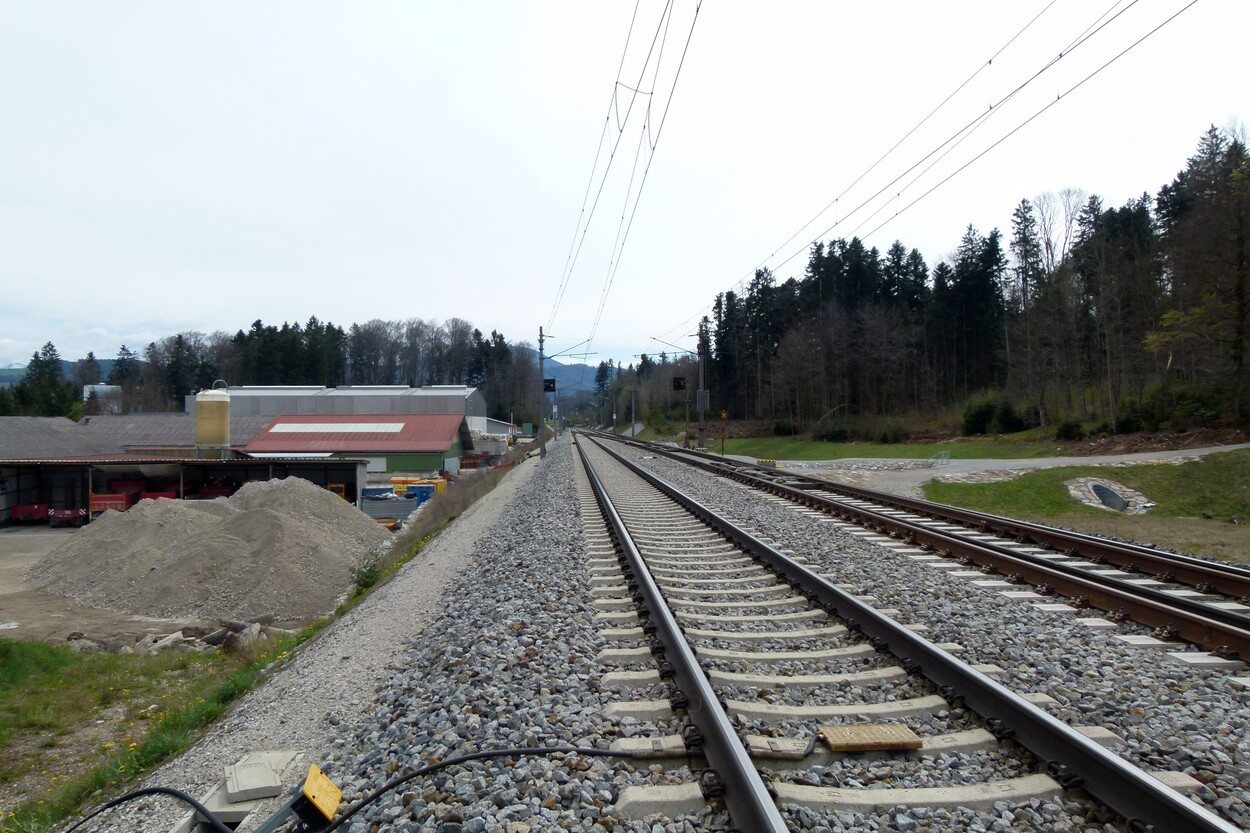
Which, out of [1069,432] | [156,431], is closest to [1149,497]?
[1069,432]

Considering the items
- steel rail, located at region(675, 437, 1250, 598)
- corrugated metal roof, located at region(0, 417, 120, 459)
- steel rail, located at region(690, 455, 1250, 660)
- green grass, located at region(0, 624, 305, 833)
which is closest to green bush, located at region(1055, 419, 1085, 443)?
steel rail, located at region(675, 437, 1250, 598)

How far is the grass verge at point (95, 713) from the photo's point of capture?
20.9 ft

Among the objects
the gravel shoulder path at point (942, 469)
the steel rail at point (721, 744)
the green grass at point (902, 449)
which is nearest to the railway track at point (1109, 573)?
the steel rail at point (721, 744)

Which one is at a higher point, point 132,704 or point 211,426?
point 211,426

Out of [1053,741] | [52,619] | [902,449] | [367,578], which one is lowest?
[52,619]

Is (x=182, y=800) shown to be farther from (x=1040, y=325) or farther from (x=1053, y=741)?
(x=1040, y=325)

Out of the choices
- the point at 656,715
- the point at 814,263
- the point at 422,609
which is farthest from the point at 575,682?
the point at 814,263

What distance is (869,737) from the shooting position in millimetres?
4168

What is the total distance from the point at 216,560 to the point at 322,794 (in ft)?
67.9

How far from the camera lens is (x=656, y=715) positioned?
15.3 ft

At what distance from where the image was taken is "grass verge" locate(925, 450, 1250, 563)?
15.6 metres

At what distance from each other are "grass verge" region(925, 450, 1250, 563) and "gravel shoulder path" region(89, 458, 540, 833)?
41.5 feet

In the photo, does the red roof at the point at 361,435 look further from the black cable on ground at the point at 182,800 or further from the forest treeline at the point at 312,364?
the black cable on ground at the point at 182,800

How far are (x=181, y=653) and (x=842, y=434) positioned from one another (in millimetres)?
44778
